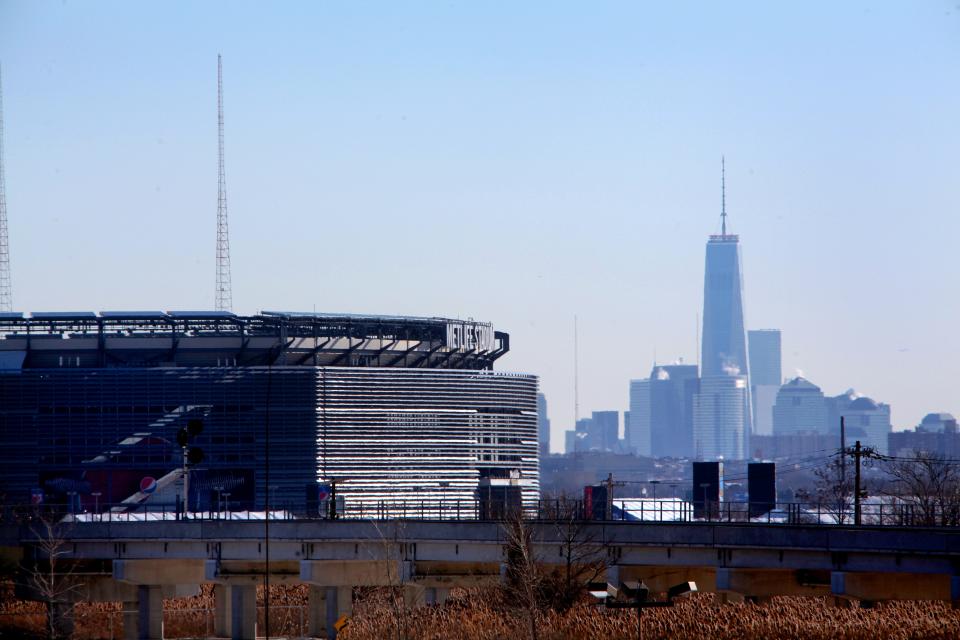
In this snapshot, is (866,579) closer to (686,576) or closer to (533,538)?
(686,576)

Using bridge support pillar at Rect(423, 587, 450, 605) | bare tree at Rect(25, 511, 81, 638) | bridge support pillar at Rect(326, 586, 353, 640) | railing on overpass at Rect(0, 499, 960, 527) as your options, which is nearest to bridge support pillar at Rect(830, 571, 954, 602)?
railing on overpass at Rect(0, 499, 960, 527)

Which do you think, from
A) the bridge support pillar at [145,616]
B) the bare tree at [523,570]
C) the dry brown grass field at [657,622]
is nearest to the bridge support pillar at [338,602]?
the dry brown grass field at [657,622]

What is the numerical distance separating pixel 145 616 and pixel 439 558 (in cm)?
1969

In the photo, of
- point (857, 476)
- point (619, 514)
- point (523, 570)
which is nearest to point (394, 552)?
point (523, 570)

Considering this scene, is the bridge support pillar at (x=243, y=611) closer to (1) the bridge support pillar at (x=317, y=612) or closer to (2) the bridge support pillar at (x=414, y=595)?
(1) the bridge support pillar at (x=317, y=612)

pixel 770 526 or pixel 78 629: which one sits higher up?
pixel 770 526

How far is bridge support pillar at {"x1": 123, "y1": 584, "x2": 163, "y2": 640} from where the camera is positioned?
98688mm

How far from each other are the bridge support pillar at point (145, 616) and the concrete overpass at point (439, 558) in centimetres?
11

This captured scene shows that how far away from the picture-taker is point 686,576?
88.6 metres

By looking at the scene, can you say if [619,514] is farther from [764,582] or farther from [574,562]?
[764,582]

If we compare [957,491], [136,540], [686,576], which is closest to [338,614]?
[136,540]

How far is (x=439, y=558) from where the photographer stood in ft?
300

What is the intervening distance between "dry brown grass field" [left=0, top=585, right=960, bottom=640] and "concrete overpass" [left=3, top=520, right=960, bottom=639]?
138 cm

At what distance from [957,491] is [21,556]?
309 feet
